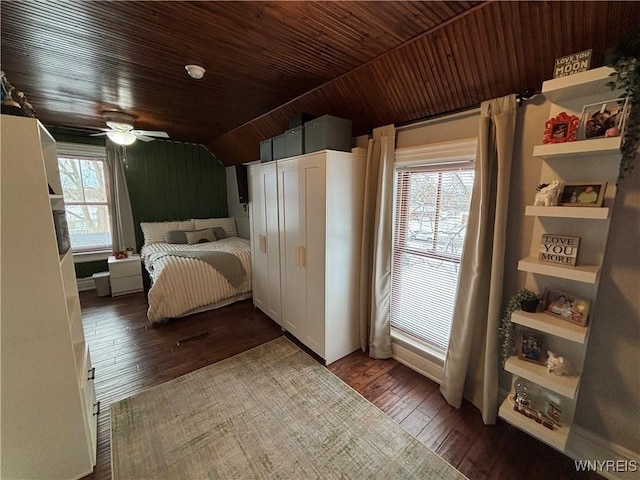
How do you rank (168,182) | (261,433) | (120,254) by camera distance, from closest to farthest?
(261,433) → (120,254) → (168,182)

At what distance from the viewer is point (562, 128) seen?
1.32m

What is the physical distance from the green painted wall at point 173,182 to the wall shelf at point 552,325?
18.1 ft

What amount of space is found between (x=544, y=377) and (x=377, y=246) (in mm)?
1382

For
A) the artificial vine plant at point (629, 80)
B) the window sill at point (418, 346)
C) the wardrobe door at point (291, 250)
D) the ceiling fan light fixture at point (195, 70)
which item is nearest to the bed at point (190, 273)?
the wardrobe door at point (291, 250)

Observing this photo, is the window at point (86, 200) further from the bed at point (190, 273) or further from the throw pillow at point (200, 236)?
the throw pillow at point (200, 236)

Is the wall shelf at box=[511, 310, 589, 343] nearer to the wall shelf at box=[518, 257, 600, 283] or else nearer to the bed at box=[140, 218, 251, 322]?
the wall shelf at box=[518, 257, 600, 283]

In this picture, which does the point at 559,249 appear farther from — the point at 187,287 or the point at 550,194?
the point at 187,287

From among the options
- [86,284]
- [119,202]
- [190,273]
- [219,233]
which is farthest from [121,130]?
[86,284]

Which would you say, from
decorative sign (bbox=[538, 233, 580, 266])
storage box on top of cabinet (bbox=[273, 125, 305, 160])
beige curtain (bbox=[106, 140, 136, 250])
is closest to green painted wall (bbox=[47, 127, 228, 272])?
beige curtain (bbox=[106, 140, 136, 250])

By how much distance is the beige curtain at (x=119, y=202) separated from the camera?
4.41m

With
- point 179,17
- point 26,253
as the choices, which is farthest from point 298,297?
point 179,17

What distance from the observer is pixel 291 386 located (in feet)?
7.09

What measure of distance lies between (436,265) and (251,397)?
187 centimetres

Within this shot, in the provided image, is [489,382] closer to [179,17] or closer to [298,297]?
[298,297]
